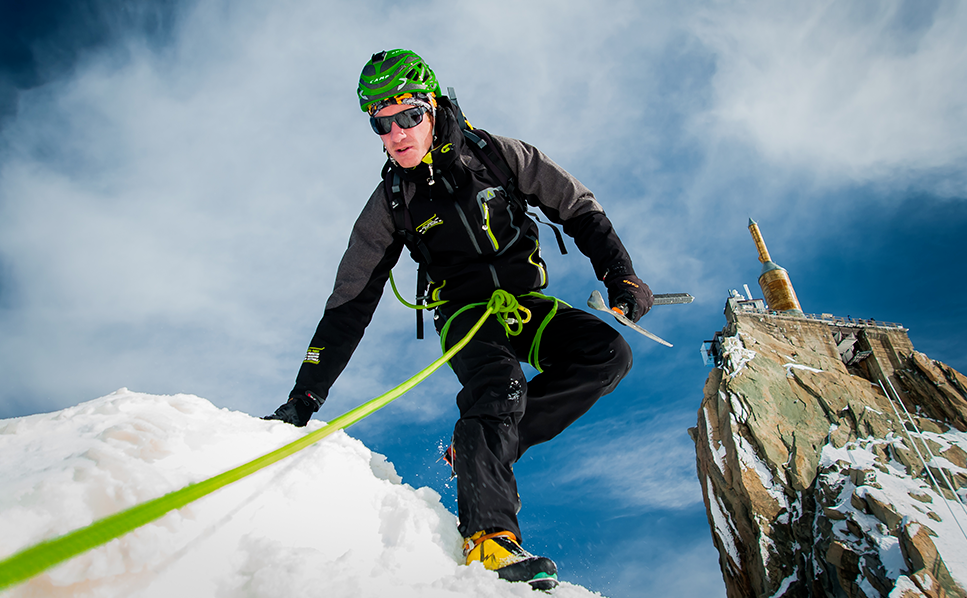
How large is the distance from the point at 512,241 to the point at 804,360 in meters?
39.6

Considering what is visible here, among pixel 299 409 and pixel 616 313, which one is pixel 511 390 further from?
pixel 299 409

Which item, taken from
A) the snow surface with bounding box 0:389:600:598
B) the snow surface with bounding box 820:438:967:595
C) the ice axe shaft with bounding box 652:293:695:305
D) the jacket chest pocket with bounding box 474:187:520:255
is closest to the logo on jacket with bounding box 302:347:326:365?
the snow surface with bounding box 0:389:600:598

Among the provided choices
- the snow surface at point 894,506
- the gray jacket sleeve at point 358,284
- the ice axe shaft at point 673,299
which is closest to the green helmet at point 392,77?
the gray jacket sleeve at point 358,284

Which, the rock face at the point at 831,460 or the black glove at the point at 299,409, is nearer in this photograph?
the black glove at the point at 299,409

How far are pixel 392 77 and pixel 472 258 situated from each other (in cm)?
175

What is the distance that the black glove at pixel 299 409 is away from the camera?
3.24 metres

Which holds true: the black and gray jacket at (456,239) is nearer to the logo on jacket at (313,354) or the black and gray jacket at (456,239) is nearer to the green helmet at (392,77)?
the logo on jacket at (313,354)

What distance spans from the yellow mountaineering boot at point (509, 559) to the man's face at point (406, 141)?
2.97 meters

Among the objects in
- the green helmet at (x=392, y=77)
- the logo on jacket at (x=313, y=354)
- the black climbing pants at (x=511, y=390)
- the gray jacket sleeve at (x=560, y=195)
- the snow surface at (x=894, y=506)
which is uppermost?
the snow surface at (x=894, y=506)

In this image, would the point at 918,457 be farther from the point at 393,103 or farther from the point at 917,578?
the point at 393,103

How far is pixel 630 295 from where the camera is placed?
11.5 ft

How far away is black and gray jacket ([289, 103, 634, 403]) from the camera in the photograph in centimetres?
378

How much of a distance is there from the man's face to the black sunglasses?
3 centimetres

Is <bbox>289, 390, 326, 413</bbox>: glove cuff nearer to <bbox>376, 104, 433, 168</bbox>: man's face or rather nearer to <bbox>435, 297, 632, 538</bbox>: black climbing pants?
<bbox>435, 297, 632, 538</bbox>: black climbing pants
